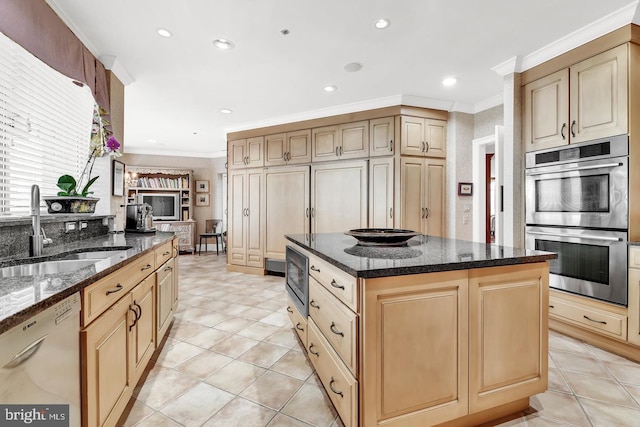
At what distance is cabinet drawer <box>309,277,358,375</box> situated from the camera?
1.30m

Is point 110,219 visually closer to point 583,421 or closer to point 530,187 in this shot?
point 583,421

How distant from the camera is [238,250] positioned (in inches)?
208

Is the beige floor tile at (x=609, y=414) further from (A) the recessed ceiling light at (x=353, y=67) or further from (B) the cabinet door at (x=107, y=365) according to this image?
(A) the recessed ceiling light at (x=353, y=67)

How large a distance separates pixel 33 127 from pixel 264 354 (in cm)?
230

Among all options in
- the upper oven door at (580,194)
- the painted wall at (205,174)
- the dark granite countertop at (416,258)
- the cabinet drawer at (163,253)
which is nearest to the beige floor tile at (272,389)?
→ the dark granite countertop at (416,258)

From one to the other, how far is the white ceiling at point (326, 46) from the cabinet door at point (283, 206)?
104cm

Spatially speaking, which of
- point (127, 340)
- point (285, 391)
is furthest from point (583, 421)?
point (127, 340)

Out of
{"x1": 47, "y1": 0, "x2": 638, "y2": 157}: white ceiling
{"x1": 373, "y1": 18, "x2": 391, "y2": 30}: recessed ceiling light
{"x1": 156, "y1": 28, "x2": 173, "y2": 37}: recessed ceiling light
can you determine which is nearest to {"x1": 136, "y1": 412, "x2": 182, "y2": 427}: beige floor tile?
{"x1": 47, "y1": 0, "x2": 638, "y2": 157}: white ceiling

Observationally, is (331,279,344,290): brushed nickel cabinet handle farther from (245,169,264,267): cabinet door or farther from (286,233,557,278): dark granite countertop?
(245,169,264,267): cabinet door

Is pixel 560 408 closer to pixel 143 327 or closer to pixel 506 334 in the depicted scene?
pixel 506 334

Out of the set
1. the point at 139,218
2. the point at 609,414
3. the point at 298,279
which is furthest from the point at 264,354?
the point at 609,414

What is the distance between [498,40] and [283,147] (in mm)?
3086

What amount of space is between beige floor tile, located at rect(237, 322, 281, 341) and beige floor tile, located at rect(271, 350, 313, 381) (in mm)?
417

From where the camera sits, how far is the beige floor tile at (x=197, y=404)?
5.23 feet
